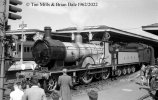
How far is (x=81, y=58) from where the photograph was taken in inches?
571

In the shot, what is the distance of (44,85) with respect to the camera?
11289mm

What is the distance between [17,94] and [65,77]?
287 centimetres

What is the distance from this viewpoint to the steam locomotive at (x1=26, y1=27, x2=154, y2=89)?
40.0 ft

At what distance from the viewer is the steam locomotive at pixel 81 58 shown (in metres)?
12.2

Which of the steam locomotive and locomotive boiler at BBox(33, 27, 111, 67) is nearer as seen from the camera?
locomotive boiler at BBox(33, 27, 111, 67)

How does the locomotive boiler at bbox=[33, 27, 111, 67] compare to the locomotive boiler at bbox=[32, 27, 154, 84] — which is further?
the locomotive boiler at bbox=[32, 27, 154, 84]

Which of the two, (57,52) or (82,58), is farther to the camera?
(82,58)

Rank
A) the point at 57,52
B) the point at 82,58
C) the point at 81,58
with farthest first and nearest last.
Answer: the point at 81,58 < the point at 82,58 < the point at 57,52

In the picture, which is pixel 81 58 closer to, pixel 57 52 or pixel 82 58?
pixel 82 58

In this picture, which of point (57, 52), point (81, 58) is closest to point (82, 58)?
point (81, 58)

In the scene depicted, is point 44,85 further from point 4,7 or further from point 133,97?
point 4,7

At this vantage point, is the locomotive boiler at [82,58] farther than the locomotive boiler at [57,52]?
Yes

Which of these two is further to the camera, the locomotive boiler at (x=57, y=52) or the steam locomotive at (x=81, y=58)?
the steam locomotive at (x=81, y=58)

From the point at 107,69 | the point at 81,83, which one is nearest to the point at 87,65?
the point at 81,83
